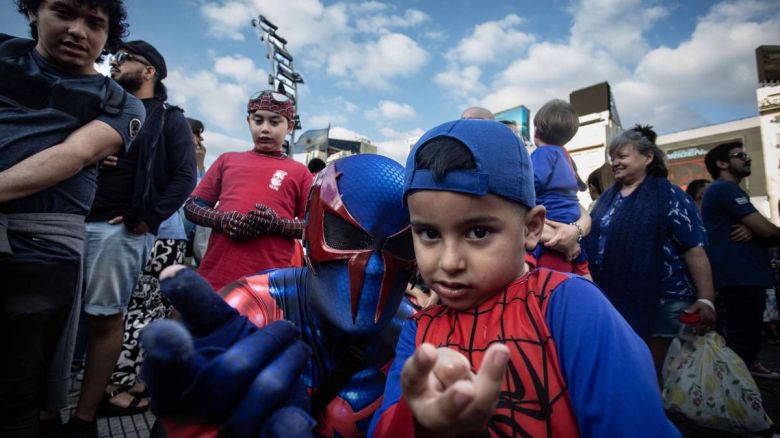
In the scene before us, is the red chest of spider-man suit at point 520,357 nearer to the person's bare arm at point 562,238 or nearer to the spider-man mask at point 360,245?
the spider-man mask at point 360,245

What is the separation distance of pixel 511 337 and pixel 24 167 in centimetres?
190

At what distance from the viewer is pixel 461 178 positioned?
1010 mm

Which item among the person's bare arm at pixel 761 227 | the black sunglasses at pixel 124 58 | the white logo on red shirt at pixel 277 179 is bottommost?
the person's bare arm at pixel 761 227

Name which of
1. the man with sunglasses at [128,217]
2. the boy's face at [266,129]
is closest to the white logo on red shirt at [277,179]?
the boy's face at [266,129]

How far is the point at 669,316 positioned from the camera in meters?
2.70

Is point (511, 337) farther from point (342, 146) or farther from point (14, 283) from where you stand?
point (342, 146)

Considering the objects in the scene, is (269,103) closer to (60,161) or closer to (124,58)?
(124,58)

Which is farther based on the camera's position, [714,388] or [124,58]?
[124,58]

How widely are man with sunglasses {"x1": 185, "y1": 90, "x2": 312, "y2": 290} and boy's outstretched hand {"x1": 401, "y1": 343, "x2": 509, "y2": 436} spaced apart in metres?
1.96

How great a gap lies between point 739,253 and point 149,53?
492cm

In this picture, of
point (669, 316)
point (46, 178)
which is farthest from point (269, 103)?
point (669, 316)

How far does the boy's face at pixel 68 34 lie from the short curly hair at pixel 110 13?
3 cm

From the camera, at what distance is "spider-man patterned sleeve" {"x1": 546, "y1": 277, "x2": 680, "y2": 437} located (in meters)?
0.78

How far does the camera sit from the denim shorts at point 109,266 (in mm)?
2344
